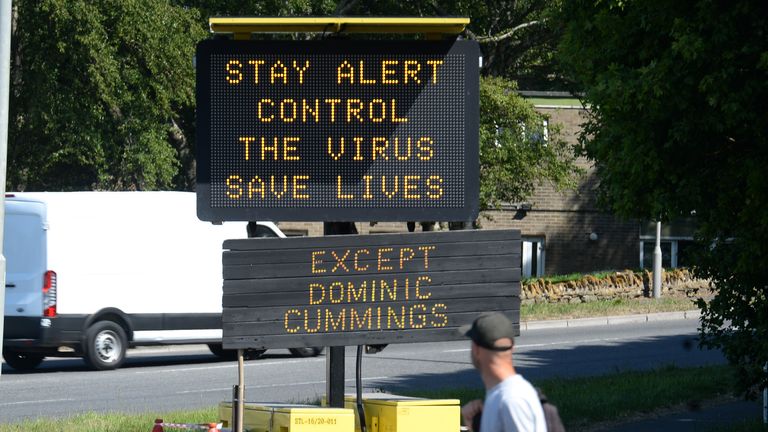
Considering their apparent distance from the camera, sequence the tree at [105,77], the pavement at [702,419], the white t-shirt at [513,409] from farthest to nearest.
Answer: the tree at [105,77] → the pavement at [702,419] → the white t-shirt at [513,409]

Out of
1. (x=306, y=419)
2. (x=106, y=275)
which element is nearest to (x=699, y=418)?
(x=306, y=419)

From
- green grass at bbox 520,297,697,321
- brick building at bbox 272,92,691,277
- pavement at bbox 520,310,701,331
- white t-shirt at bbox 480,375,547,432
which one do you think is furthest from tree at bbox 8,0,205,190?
white t-shirt at bbox 480,375,547,432

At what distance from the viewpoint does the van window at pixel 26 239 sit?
19.9m

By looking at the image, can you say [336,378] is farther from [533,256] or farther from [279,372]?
[533,256]

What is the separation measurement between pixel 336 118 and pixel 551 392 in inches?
307

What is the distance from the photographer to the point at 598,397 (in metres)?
15.2

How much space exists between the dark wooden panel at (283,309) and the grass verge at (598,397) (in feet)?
13.0

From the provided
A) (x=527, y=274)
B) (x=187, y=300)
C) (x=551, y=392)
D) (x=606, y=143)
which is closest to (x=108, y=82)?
(x=187, y=300)

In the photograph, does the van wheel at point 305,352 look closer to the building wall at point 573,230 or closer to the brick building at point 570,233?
the brick building at point 570,233

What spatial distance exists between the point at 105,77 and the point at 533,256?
71.7 ft

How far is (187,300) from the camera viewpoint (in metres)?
21.5

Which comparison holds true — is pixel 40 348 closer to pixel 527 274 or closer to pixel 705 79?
pixel 705 79

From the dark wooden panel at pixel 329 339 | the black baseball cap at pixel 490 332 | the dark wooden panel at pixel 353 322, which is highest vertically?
the black baseball cap at pixel 490 332

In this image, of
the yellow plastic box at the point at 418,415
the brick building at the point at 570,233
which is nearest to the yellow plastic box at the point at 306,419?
the yellow plastic box at the point at 418,415
